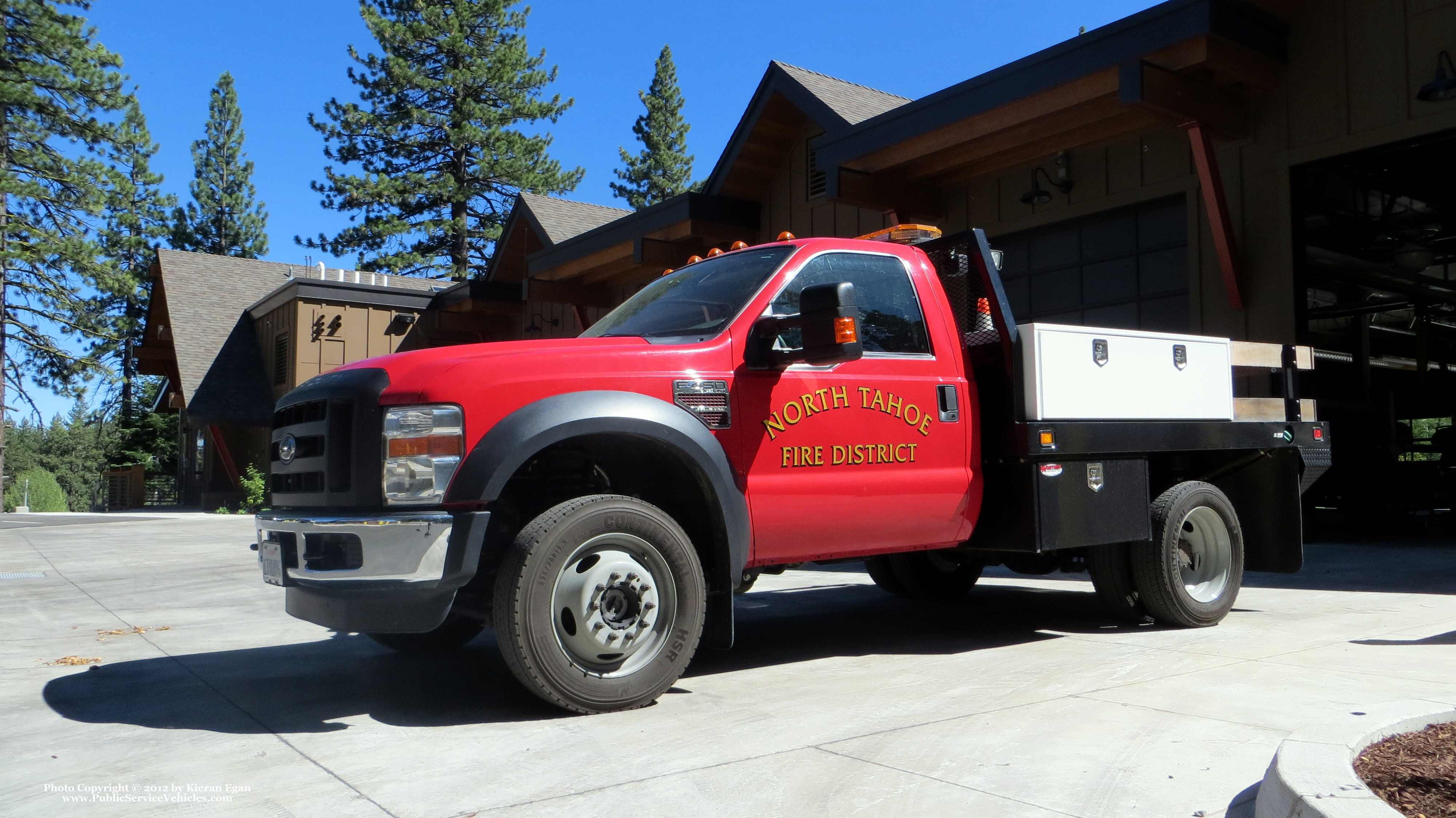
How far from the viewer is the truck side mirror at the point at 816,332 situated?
4.77 meters

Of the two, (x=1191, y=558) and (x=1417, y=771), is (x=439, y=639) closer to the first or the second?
(x=1191, y=558)

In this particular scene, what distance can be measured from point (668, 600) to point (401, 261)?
1660 inches

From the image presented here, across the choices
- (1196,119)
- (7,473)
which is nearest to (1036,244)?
(1196,119)

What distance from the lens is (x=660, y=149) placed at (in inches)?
2037

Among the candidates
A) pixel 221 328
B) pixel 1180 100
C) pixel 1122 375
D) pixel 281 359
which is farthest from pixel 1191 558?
pixel 221 328

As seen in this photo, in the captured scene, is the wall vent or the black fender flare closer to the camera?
the black fender flare

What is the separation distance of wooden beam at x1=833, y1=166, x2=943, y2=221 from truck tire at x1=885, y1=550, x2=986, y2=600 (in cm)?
699

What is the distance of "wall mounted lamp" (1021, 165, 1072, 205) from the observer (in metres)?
13.4

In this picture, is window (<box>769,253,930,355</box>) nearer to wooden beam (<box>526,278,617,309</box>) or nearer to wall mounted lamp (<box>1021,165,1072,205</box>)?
wall mounted lamp (<box>1021,165,1072,205</box>)

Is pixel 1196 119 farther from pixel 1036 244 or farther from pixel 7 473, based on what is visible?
pixel 7 473

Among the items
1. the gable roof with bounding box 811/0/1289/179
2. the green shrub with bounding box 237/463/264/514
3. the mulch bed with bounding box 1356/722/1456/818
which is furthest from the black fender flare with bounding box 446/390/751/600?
the green shrub with bounding box 237/463/264/514

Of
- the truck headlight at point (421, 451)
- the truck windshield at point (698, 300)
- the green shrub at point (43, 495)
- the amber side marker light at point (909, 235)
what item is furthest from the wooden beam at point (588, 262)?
the green shrub at point (43, 495)

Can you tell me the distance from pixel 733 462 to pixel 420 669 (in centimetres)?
217

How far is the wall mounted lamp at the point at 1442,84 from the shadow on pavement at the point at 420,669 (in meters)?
5.97
